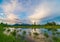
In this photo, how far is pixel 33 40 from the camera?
12891mm

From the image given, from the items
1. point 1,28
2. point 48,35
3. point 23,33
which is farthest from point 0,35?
point 48,35

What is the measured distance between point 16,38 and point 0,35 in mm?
1006

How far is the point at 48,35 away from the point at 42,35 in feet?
1.79

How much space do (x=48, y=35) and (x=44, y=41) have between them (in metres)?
0.63

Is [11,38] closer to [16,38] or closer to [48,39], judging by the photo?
[16,38]

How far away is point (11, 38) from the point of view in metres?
10.8

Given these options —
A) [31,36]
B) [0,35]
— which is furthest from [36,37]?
[0,35]

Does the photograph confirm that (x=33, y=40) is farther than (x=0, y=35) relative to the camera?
Yes

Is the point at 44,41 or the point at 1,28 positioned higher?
the point at 1,28

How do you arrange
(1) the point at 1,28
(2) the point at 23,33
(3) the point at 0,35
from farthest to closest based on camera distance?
(2) the point at 23,33 < (1) the point at 1,28 < (3) the point at 0,35

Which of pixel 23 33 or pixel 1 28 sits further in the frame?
pixel 23 33

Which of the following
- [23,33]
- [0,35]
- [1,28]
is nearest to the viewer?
[0,35]

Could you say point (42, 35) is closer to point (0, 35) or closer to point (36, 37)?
point (36, 37)

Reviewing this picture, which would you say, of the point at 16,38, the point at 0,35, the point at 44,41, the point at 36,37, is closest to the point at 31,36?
the point at 36,37
